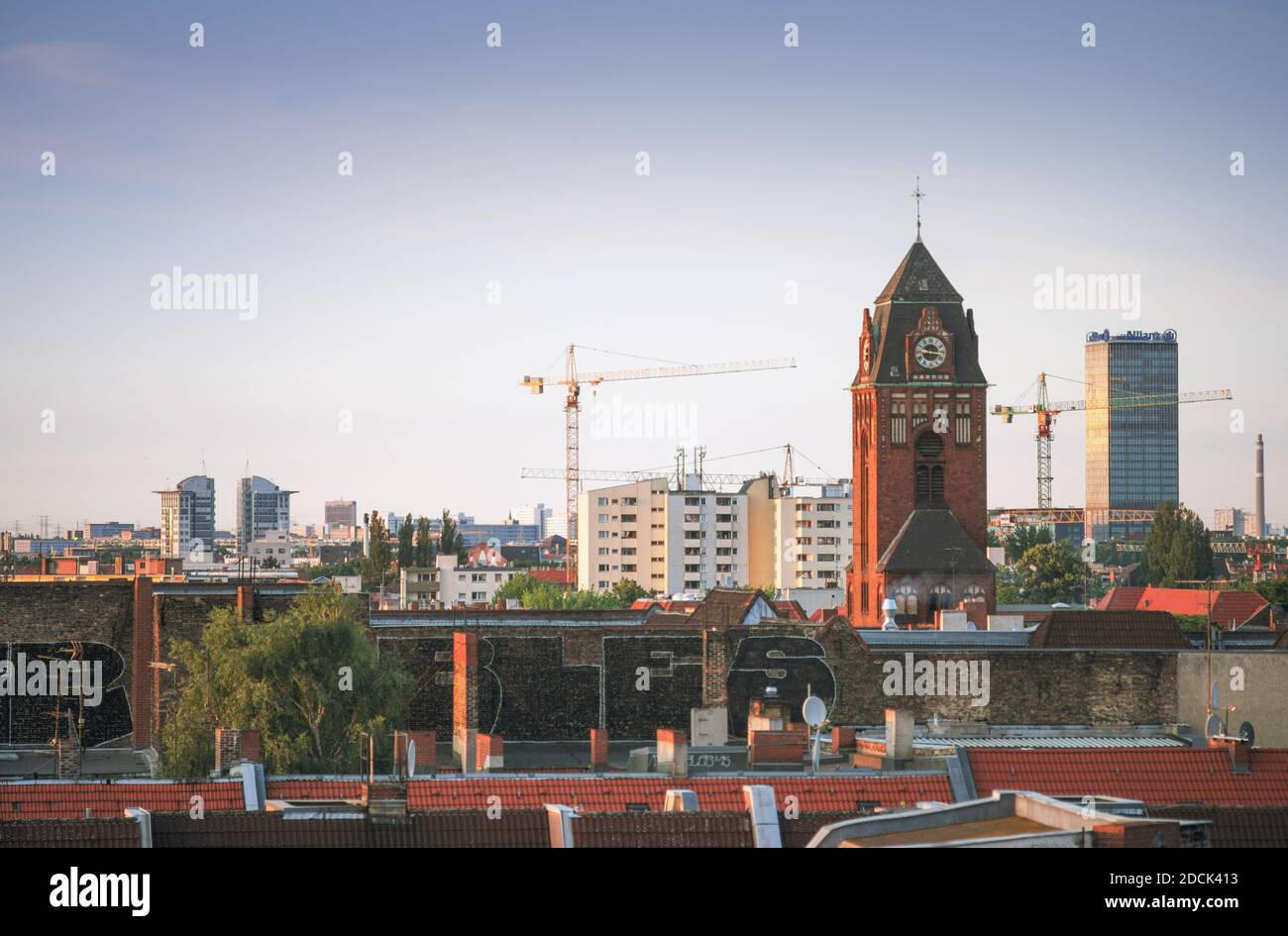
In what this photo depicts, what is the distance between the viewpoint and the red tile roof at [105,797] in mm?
33875

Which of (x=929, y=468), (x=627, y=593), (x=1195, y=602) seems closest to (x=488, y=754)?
(x=929, y=468)

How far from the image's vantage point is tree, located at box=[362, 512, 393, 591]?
167250mm

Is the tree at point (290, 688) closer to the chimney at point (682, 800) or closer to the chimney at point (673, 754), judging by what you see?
the chimney at point (673, 754)

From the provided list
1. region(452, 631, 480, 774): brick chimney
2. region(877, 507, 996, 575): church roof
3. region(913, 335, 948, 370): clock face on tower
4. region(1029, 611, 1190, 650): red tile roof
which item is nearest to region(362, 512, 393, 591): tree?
region(913, 335, 948, 370): clock face on tower

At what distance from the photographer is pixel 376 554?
170 meters

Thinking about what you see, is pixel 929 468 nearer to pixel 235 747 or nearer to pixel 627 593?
pixel 235 747

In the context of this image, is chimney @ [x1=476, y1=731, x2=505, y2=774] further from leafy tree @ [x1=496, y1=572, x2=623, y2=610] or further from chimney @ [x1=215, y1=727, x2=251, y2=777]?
leafy tree @ [x1=496, y1=572, x2=623, y2=610]

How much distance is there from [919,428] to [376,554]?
8912 cm

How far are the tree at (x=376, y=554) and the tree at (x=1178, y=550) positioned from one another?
6482 cm

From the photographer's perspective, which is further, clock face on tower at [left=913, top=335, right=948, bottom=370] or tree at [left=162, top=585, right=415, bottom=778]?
clock face on tower at [left=913, top=335, right=948, bottom=370]

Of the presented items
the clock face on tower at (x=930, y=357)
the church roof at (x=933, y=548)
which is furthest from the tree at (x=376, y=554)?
the church roof at (x=933, y=548)

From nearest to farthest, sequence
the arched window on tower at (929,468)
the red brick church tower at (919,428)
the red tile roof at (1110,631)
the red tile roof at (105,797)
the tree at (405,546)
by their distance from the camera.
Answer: the red tile roof at (105,797)
the red tile roof at (1110,631)
the red brick church tower at (919,428)
the arched window on tower at (929,468)
the tree at (405,546)

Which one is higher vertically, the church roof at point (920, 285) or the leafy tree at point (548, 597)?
the church roof at point (920, 285)

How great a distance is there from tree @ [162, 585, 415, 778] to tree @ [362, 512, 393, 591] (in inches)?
4424
